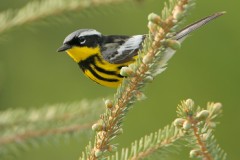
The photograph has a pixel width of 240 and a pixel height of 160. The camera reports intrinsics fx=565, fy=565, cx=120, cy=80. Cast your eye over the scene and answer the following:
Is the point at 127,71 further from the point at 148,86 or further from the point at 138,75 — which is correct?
the point at 148,86

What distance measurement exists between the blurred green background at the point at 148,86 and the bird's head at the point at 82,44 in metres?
1.21

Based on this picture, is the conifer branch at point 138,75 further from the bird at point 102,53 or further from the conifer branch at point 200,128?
the bird at point 102,53

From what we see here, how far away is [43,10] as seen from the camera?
2900mm

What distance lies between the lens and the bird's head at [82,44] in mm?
3529

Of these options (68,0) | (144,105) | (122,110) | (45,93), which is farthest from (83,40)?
(45,93)

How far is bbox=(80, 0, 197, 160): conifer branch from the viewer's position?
1.77 metres

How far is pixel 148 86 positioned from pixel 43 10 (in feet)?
7.94

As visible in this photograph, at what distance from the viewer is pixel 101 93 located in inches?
235

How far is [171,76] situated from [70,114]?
283 centimetres

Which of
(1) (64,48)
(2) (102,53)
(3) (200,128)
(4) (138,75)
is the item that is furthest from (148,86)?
(3) (200,128)

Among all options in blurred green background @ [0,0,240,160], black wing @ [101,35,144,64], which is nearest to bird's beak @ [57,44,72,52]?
black wing @ [101,35,144,64]

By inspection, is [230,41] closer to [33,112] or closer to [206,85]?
[206,85]

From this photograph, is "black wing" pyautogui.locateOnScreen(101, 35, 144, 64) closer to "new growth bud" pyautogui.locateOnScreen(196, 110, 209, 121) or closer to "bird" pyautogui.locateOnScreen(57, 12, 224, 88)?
"bird" pyautogui.locateOnScreen(57, 12, 224, 88)

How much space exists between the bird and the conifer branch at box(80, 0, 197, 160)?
4.69 feet
